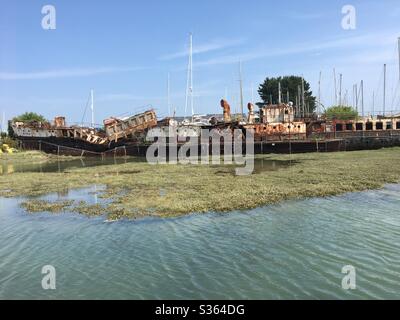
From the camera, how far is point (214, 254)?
11492 mm

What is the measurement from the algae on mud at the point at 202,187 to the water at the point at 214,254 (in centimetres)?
153

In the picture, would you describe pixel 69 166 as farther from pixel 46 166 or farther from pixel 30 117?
pixel 30 117

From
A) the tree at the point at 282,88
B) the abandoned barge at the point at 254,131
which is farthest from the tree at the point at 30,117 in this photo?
the tree at the point at 282,88

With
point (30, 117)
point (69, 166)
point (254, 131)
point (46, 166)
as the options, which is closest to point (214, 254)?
point (69, 166)

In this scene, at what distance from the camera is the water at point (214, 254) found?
9227 mm

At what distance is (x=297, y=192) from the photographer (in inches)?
774

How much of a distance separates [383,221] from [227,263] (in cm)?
698

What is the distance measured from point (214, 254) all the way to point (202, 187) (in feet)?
36.8

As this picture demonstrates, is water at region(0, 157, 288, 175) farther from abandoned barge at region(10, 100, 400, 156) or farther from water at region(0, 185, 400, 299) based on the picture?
water at region(0, 185, 400, 299)
